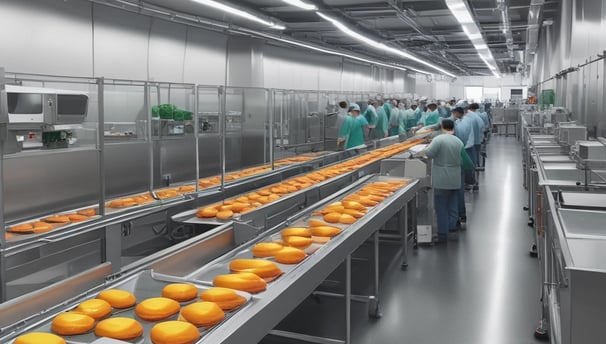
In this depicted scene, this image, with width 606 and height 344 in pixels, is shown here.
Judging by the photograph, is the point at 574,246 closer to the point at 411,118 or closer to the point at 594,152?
the point at 594,152

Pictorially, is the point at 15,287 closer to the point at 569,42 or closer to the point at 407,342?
the point at 407,342

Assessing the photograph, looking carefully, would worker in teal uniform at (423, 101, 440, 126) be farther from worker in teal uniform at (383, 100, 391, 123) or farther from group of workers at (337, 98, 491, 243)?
worker in teal uniform at (383, 100, 391, 123)

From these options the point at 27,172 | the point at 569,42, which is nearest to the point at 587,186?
the point at 27,172

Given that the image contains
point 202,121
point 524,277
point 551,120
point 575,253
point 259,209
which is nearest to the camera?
point 575,253

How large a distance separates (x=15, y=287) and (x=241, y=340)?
7.81 feet

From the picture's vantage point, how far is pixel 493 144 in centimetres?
2047

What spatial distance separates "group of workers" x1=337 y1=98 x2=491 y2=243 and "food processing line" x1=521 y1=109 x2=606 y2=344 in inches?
47.4

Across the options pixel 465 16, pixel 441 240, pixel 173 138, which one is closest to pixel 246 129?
pixel 173 138

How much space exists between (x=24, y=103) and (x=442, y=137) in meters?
4.58

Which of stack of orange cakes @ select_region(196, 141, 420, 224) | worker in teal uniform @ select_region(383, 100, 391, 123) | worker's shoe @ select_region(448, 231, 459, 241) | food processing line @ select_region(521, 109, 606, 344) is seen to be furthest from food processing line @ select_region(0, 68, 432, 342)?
worker in teal uniform @ select_region(383, 100, 391, 123)

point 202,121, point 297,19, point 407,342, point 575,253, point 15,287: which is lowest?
point 407,342

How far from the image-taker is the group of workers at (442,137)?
645cm

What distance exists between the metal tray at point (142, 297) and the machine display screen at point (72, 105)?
6.33 feet

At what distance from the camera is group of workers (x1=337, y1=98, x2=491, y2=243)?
6453 mm
